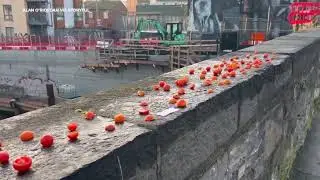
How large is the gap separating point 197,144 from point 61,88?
22.3 m

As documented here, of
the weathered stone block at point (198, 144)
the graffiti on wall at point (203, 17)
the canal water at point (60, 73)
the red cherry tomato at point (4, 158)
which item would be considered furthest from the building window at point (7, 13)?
the red cherry tomato at point (4, 158)

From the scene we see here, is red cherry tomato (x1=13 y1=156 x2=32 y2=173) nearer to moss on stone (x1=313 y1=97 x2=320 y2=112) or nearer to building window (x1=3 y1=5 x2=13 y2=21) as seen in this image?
moss on stone (x1=313 y1=97 x2=320 y2=112)

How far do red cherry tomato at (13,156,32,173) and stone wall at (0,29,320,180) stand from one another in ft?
0.09

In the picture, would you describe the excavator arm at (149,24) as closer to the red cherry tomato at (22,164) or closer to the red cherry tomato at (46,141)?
the red cherry tomato at (46,141)

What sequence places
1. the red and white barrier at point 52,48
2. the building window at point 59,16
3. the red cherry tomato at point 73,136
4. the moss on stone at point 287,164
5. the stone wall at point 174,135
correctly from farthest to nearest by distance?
the building window at point 59,16, the red and white barrier at point 52,48, the moss on stone at point 287,164, the red cherry tomato at point 73,136, the stone wall at point 174,135

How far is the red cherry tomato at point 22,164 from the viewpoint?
1365 mm

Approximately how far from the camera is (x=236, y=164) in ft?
9.01

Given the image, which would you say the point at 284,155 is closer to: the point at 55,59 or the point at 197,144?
the point at 197,144

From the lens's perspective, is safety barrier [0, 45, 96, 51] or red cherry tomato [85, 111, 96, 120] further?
safety barrier [0, 45, 96, 51]

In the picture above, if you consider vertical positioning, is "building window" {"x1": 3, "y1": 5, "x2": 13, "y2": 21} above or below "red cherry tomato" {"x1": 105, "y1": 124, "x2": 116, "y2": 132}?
above

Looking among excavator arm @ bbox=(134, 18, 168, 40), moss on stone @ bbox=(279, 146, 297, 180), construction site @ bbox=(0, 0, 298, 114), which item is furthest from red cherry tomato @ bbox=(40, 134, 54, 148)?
excavator arm @ bbox=(134, 18, 168, 40)

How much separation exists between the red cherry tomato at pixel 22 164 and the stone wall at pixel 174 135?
28mm

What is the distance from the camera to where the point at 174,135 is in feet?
6.39

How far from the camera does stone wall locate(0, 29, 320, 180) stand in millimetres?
1538
